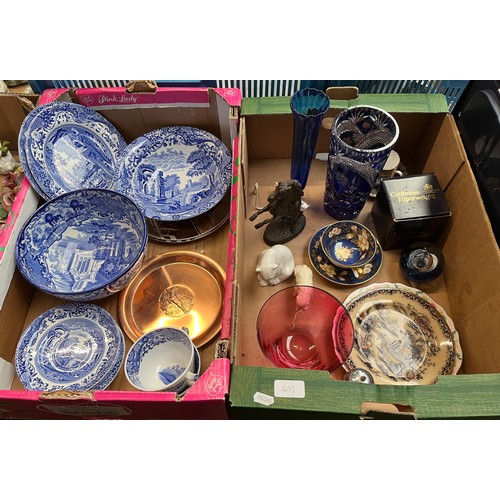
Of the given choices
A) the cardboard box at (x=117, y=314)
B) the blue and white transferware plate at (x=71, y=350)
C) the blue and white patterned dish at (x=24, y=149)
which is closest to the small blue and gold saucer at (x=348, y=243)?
the cardboard box at (x=117, y=314)

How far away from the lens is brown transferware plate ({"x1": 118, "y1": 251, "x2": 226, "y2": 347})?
1021mm

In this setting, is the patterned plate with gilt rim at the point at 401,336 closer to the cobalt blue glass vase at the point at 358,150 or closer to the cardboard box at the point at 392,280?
the cardboard box at the point at 392,280

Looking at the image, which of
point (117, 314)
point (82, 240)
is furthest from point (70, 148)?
point (117, 314)

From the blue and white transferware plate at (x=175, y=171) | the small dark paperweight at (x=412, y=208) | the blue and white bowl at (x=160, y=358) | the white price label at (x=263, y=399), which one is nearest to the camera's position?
the white price label at (x=263, y=399)

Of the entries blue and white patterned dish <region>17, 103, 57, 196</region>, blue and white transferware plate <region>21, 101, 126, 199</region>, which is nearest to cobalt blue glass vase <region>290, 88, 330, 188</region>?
blue and white transferware plate <region>21, 101, 126, 199</region>

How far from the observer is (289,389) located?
76 cm

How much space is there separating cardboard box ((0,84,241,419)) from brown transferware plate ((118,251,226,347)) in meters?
0.03

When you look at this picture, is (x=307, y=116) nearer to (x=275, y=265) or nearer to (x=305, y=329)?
(x=275, y=265)

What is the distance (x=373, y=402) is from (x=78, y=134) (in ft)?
3.19

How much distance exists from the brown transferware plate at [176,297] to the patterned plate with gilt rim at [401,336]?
33 cm

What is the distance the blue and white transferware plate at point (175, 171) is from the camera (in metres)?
1.12

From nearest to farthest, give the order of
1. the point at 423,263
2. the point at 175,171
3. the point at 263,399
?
the point at 263,399 → the point at 423,263 → the point at 175,171

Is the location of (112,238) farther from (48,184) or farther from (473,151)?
(473,151)

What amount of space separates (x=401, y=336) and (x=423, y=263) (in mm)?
186
